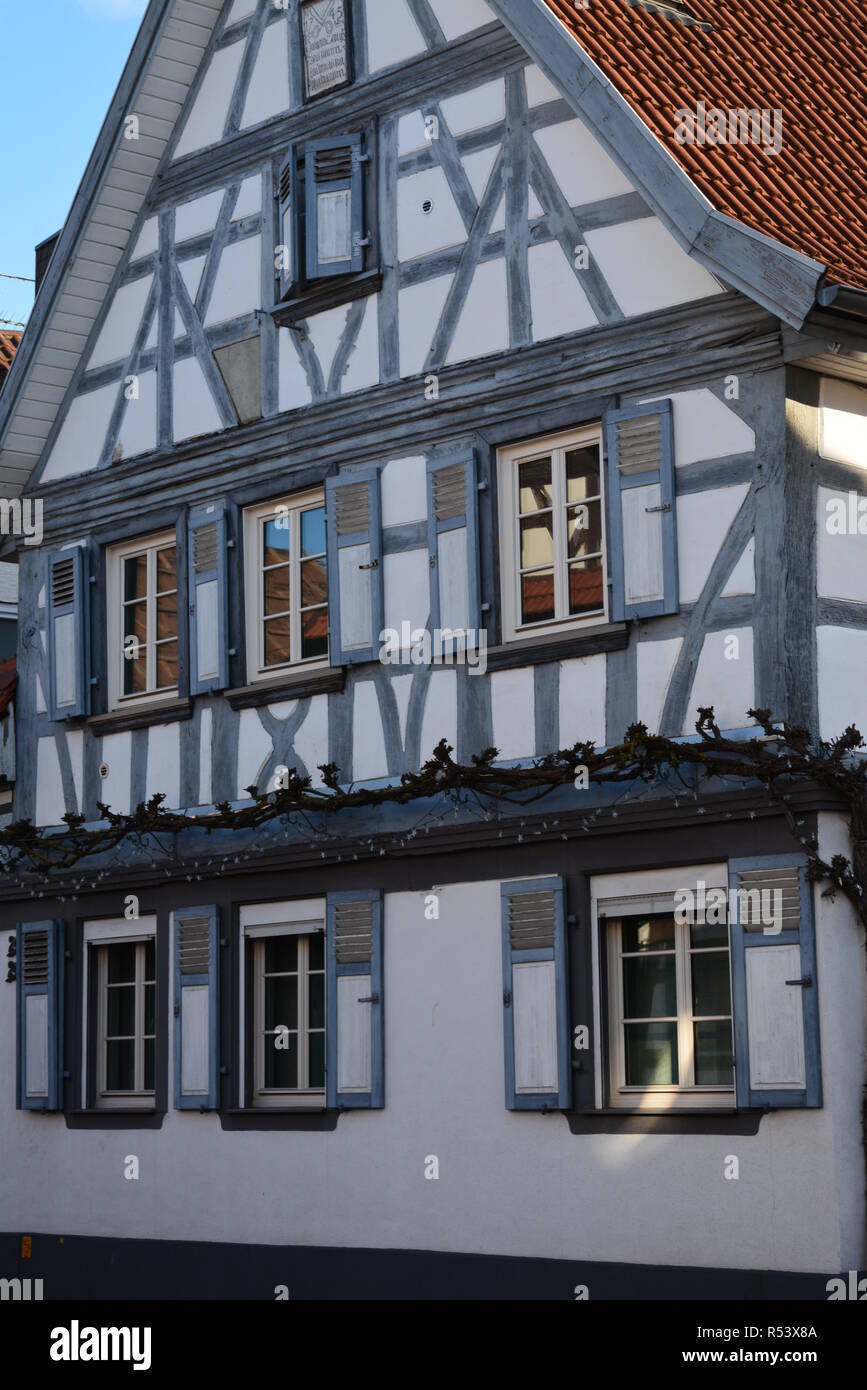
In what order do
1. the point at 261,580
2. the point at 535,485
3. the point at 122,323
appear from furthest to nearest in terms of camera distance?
the point at 122,323 < the point at 261,580 < the point at 535,485

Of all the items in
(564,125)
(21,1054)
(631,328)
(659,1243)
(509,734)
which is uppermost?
(564,125)

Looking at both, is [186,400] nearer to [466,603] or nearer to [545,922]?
[466,603]

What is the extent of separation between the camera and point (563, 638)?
502 inches

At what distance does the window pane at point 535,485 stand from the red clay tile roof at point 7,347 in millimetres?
10860

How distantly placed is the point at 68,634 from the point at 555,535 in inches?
177

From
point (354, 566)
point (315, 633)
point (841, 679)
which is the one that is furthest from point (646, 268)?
point (315, 633)

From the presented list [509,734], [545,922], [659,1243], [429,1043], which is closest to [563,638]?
[509,734]

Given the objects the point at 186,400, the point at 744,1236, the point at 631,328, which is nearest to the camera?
the point at 744,1236

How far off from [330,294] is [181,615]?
2.43 meters

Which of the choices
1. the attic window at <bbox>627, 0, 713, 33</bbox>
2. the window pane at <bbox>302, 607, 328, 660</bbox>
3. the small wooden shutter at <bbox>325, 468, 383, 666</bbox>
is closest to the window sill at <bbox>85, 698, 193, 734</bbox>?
the window pane at <bbox>302, 607, 328, 660</bbox>

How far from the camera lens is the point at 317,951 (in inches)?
559

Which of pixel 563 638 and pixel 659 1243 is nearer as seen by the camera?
pixel 659 1243

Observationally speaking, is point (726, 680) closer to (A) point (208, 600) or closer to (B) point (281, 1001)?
(B) point (281, 1001)

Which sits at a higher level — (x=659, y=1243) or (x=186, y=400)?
(x=186, y=400)
